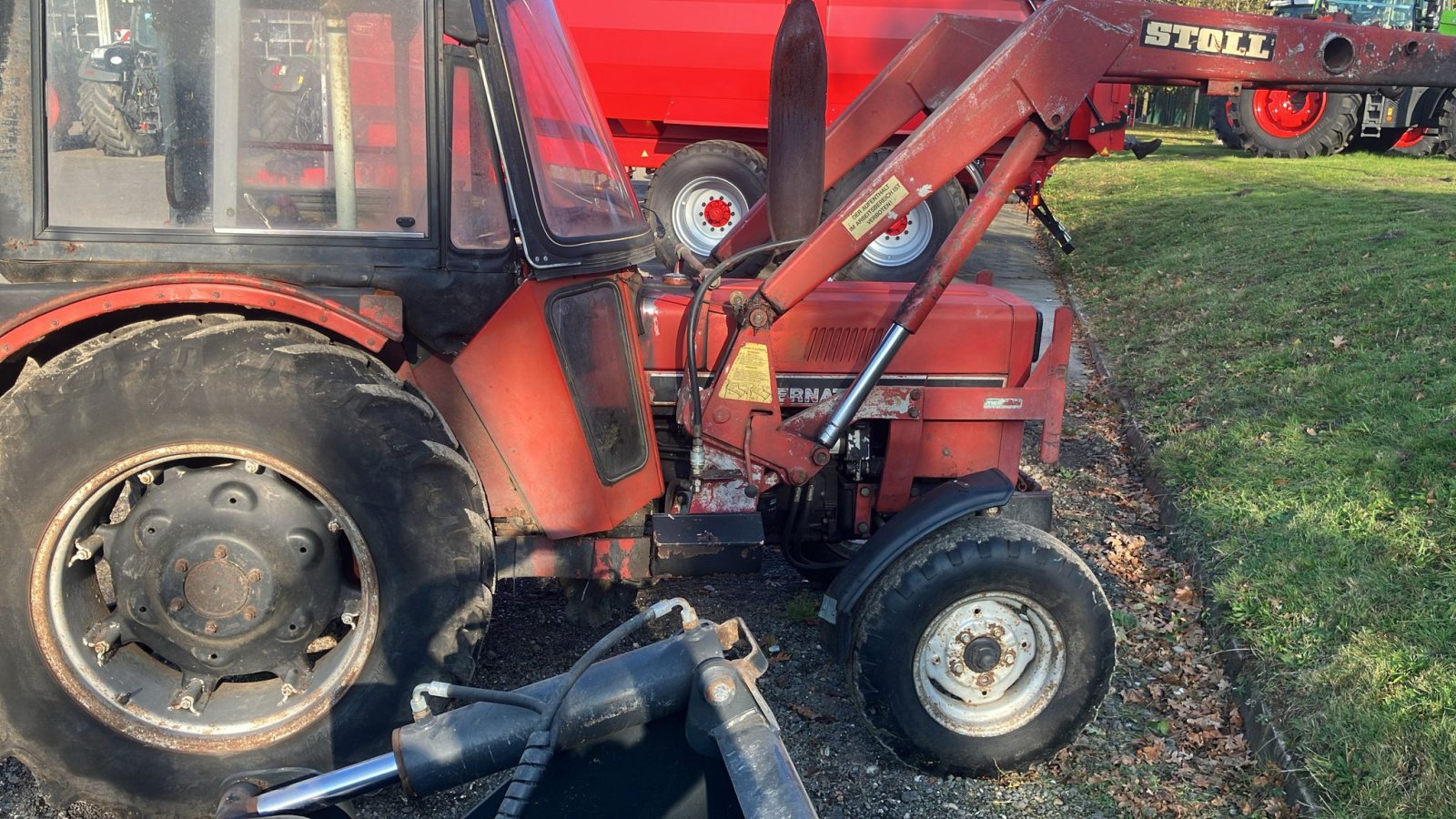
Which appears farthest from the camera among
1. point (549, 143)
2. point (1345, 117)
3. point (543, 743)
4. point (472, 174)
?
point (1345, 117)

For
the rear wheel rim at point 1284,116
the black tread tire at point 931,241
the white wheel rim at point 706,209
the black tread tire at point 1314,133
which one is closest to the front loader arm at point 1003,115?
the black tread tire at point 931,241

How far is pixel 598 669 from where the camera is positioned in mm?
1978

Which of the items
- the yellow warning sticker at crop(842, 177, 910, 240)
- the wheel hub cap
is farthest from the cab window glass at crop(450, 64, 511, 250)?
the yellow warning sticker at crop(842, 177, 910, 240)

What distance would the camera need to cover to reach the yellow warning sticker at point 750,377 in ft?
11.3

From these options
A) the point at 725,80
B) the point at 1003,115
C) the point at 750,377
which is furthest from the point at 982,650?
the point at 725,80

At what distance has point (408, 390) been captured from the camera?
9.75 ft

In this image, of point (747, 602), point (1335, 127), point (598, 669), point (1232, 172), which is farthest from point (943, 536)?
point (1335, 127)

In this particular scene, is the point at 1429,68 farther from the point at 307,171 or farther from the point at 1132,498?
the point at 307,171

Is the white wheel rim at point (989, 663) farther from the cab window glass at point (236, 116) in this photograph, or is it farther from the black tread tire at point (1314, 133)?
the black tread tire at point (1314, 133)

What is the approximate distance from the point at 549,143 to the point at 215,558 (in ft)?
4.78

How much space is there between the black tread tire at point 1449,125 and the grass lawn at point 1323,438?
21.2 feet

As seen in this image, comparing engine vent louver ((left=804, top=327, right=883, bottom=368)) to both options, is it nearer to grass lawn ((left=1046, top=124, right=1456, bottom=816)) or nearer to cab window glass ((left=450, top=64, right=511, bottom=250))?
cab window glass ((left=450, top=64, right=511, bottom=250))

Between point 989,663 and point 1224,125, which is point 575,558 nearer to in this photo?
point 989,663

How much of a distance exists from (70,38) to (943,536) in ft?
8.88
